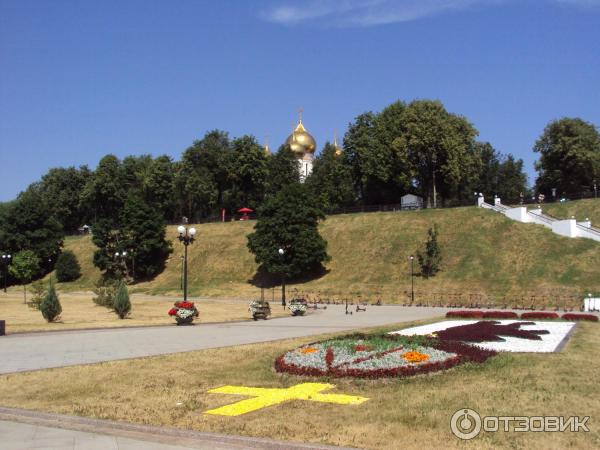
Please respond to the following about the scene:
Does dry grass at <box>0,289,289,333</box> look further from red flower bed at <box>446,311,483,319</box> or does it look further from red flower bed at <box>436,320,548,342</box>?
red flower bed at <box>436,320,548,342</box>

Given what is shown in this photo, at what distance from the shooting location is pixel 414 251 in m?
57.2

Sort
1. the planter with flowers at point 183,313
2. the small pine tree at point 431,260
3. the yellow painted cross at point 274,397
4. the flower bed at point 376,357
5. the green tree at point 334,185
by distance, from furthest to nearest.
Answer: the green tree at point 334,185 → the small pine tree at point 431,260 → the planter with flowers at point 183,313 → the flower bed at point 376,357 → the yellow painted cross at point 274,397

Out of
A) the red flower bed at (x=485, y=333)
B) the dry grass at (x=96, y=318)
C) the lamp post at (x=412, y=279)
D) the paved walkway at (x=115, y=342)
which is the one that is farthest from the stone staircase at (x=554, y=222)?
the paved walkway at (x=115, y=342)

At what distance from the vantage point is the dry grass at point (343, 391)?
25.6 ft

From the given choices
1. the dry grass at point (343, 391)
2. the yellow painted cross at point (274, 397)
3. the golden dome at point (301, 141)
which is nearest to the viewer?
the dry grass at point (343, 391)

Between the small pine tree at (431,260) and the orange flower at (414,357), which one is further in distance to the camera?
the small pine tree at (431,260)

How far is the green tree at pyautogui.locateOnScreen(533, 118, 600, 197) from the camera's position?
7075cm

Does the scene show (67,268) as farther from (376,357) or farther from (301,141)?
(376,357)

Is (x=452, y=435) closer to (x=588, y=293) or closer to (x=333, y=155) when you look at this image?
(x=588, y=293)

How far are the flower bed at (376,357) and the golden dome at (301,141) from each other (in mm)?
97995

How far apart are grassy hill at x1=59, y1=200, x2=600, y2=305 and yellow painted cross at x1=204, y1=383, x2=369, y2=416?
34.8 meters

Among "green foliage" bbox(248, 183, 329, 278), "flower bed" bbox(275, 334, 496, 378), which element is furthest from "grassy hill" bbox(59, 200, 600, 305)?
"flower bed" bbox(275, 334, 496, 378)

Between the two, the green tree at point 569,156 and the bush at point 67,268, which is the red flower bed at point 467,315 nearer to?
the green tree at point 569,156

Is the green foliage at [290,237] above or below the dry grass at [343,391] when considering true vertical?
above
